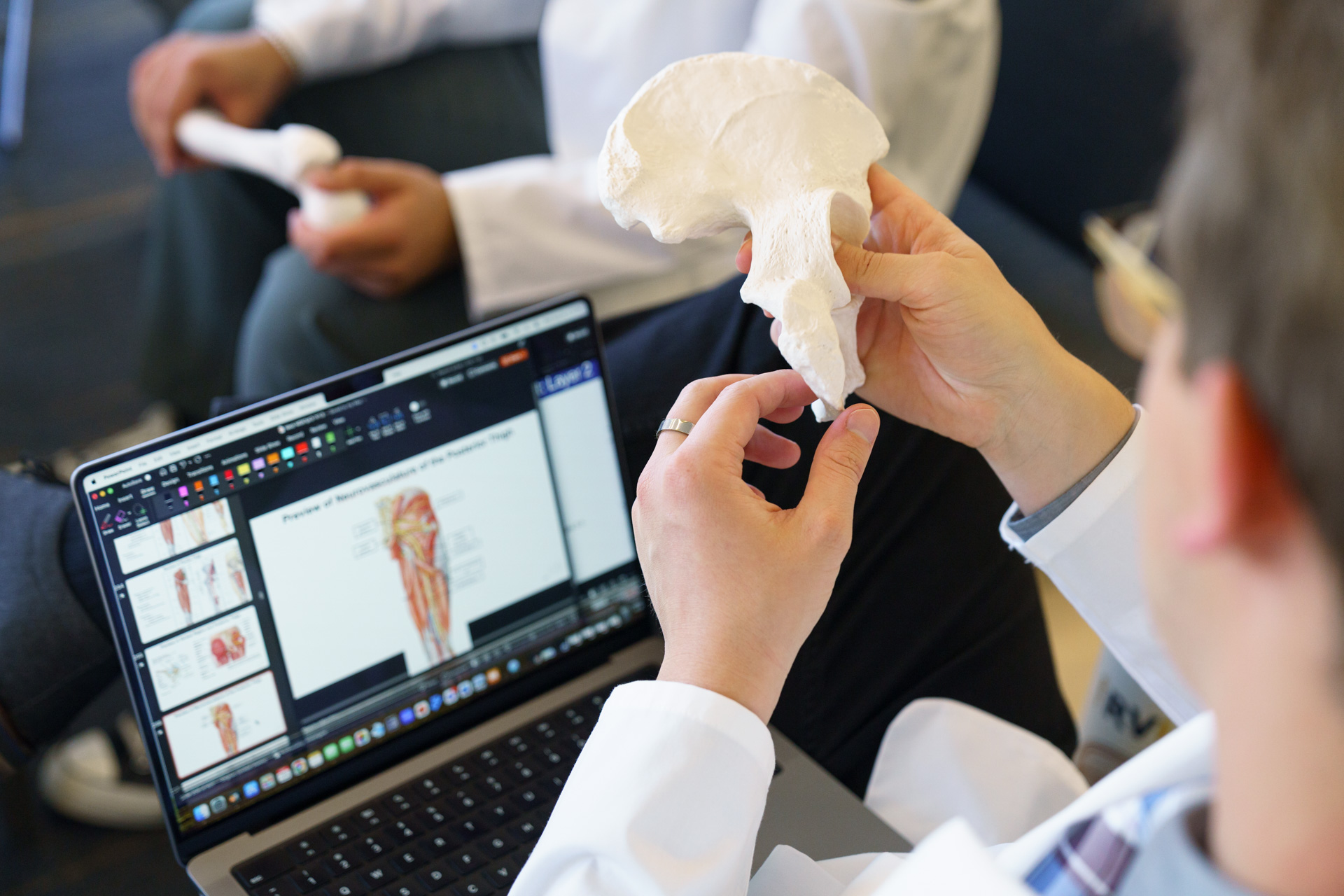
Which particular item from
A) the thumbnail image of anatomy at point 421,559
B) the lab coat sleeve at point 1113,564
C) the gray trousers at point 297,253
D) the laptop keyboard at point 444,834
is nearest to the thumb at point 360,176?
the gray trousers at point 297,253

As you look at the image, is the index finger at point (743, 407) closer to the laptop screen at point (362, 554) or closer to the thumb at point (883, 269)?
the thumb at point (883, 269)

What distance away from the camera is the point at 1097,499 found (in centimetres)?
64

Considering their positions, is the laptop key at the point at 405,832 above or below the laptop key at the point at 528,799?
→ above

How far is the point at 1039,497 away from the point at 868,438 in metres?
0.16

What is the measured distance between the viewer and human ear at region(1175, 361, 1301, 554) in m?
0.31

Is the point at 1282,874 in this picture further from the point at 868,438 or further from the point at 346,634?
the point at 346,634

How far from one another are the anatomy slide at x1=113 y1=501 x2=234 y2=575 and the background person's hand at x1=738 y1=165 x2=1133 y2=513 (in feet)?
1.17

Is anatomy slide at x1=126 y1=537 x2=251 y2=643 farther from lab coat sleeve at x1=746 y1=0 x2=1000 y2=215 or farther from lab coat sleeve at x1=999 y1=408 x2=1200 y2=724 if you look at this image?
lab coat sleeve at x1=746 y1=0 x2=1000 y2=215

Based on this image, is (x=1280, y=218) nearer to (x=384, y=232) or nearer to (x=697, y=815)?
(x=697, y=815)

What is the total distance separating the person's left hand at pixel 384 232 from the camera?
1074 mm

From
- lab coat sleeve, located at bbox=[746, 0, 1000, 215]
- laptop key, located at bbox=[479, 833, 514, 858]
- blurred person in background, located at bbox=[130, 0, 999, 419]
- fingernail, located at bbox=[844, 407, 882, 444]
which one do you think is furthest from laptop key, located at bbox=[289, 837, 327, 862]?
lab coat sleeve, located at bbox=[746, 0, 1000, 215]

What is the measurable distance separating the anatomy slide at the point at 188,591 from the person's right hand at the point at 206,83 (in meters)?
0.82

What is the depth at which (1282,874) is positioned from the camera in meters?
0.36

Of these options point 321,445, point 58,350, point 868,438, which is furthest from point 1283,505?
point 58,350
